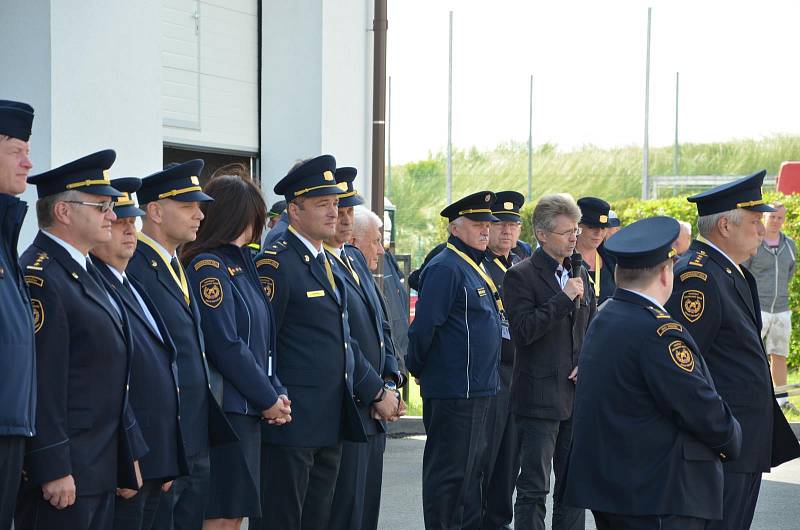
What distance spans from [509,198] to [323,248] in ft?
6.77

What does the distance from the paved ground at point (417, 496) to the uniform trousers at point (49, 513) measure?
3.77 metres

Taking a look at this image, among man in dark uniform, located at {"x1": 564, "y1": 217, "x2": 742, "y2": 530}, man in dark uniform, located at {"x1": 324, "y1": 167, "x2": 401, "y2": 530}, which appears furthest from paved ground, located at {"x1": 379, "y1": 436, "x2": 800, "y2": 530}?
man in dark uniform, located at {"x1": 564, "y1": 217, "x2": 742, "y2": 530}

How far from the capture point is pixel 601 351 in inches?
178

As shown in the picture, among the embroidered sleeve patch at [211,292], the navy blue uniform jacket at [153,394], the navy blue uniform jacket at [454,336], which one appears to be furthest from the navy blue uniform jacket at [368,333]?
the navy blue uniform jacket at [153,394]

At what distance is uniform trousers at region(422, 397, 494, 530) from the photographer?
6816 mm

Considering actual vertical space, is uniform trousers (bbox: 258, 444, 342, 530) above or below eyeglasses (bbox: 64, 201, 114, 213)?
below

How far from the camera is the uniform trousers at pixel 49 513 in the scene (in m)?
4.09

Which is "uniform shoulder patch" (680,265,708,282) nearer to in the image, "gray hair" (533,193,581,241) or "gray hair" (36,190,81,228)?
"gray hair" (533,193,581,241)

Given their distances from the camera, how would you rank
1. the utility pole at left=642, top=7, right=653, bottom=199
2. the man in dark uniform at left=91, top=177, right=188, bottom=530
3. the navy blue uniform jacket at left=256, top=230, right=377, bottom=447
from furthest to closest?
the utility pole at left=642, top=7, right=653, bottom=199 < the navy blue uniform jacket at left=256, top=230, right=377, bottom=447 < the man in dark uniform at left=91, top=177, right=188, bottom=530

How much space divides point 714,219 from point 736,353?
673 mm

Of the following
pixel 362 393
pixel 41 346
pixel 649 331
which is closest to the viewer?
pixel 41 346

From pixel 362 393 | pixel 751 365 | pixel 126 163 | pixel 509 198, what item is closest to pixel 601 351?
pixel 751 365

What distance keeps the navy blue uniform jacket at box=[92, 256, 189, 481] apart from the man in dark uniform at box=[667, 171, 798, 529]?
2.26 meters

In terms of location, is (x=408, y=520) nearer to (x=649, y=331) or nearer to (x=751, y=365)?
(x=751, y=365)
